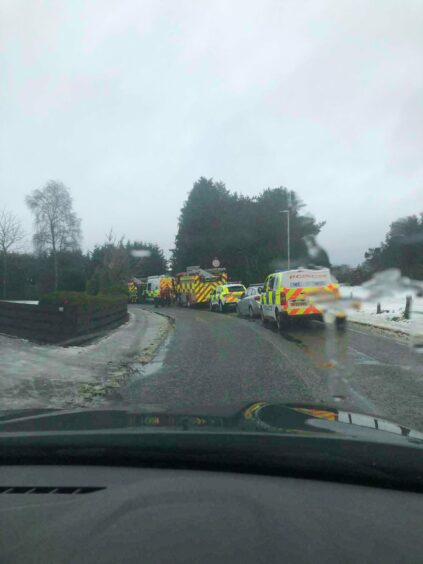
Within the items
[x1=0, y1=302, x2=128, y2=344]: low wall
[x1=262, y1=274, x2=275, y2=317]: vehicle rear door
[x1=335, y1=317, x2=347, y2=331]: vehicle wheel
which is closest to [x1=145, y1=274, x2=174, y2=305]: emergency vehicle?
[x1=262, y1=274, x2=275, y2=317]: vehicle rear door

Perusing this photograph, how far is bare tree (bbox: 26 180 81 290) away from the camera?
12367 mm

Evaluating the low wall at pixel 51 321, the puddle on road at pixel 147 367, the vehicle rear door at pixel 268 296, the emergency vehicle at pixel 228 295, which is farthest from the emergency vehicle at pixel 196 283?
the puddle on road at pixel 147 367

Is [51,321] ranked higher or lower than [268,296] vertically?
lower

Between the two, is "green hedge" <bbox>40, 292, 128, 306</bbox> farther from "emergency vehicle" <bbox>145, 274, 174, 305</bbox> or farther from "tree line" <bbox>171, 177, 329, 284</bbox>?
"emergency vehicle" <bbox>145, 274, 174, 305</bbox>

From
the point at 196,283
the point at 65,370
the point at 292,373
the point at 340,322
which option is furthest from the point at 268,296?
the point at 196,283

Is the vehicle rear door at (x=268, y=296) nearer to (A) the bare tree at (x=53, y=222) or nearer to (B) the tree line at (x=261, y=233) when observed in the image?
(B) the tree line at (x=261, y=233)

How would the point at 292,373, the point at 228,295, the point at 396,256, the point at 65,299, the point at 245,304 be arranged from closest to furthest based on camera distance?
the point at 396,256, the point at 292,373, the point at 65,299, the point at 245,304, the point at 228,295

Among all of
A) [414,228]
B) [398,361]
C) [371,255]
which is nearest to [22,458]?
[371,255]

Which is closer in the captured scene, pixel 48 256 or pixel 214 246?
pixel 48 256

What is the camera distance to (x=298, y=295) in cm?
1041

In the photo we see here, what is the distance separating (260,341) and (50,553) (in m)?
10.8

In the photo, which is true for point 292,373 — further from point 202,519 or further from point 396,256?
point 202,519

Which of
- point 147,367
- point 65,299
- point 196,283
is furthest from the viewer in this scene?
point 196,283

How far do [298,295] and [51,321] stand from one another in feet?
18.3
